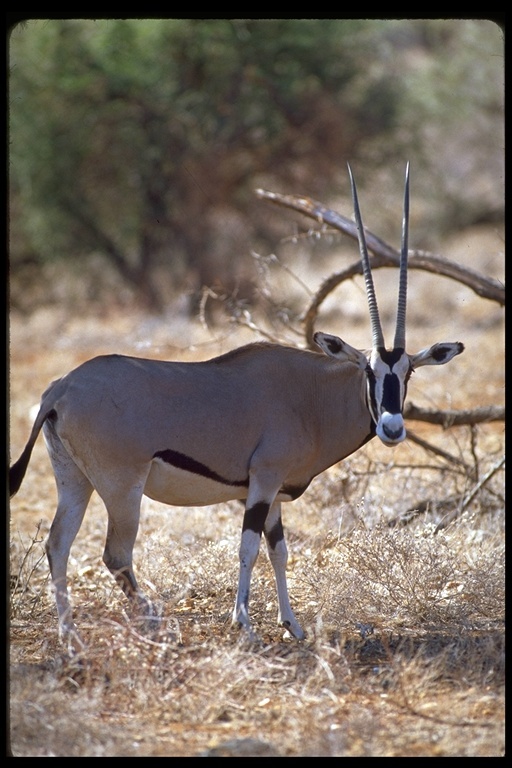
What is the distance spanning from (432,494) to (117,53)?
1477 centimetres

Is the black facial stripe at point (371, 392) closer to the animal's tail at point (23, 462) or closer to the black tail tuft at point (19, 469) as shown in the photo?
the animal's tail at point (23, 462)

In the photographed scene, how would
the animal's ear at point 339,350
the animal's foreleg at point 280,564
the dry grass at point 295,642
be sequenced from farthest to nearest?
the animal's foreleg at point 280,564 → the animal's ear at point 339,350 → the dry grass at point 295,642

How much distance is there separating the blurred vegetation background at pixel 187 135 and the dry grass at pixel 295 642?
1133 centimetres

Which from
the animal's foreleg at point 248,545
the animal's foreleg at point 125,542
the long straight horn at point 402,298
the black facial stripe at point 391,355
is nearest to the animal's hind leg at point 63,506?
the animal's foreleg at point 125,542

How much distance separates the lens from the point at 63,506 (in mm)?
Answer: 6191

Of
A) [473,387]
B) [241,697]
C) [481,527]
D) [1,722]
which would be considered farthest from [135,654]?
[473,387]

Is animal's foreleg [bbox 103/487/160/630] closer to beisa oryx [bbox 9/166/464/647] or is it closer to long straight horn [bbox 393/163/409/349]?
beisa oryx [bbox 9/166/464/647]

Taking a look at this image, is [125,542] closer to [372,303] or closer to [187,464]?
[187,464]

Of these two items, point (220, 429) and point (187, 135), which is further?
point (187, 135)

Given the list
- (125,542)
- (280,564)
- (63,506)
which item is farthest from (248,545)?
(63,506)

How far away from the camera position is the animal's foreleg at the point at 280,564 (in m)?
6.37

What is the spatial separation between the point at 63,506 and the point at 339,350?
2.00m

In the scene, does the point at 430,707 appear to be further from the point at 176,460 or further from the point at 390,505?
the point at 390,505

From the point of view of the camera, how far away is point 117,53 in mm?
20531
